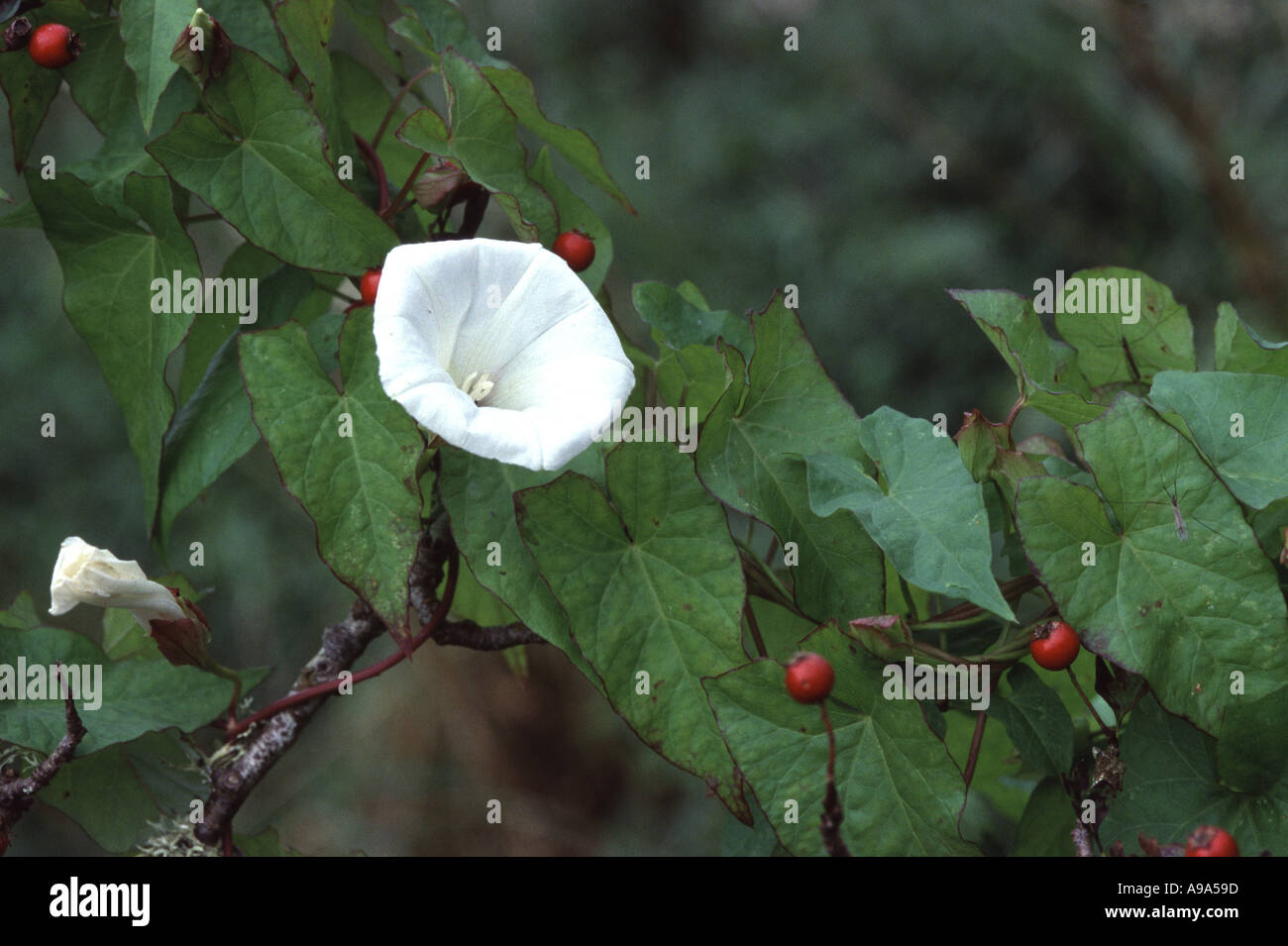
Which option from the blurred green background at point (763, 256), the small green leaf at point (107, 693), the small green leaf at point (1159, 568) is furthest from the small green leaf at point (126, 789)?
the blurred green background at point (763, 256)

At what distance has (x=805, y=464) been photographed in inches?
28.3

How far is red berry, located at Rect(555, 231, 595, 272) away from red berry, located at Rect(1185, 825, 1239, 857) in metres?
0.50

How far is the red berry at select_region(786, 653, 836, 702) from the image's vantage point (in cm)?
61

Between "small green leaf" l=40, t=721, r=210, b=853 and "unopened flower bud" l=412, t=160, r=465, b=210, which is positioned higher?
"unopened flower bud" l=412, t=160, r=465, b=210

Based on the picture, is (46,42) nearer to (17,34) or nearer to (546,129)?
(17,34)

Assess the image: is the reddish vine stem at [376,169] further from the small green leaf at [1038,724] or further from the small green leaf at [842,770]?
the small green leaf at [1038,724]

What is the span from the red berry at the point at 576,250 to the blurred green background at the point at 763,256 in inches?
63.5

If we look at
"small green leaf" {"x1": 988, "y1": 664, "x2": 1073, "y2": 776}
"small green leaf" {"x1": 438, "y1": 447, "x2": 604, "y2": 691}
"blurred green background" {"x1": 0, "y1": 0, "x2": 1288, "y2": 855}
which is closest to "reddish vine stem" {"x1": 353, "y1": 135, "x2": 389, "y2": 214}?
"small green leaf" {"x1": 438, "y1": 447, "x2": 604, "y2": 691}

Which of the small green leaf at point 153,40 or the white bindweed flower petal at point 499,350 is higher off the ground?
the small green leaf at point 153,40

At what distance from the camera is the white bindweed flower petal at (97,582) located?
705 mm

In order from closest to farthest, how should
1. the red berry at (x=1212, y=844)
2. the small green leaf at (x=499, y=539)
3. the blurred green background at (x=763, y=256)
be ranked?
1. the red berry at (x=1212, y=844)
2. the small green leaf at (x=499, y=539)
3. the blurred green background at (x=763, y=256)

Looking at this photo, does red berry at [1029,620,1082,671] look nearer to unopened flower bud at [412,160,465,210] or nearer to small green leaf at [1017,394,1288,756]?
small green leaf at [1017,394,1288,756]
